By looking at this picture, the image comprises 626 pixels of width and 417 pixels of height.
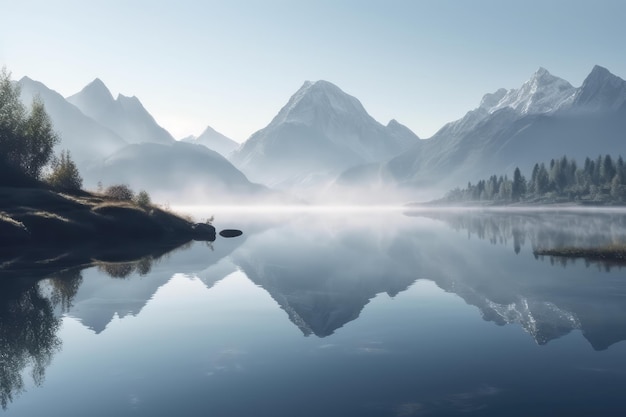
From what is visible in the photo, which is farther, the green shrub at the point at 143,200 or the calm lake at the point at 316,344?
the green shrub at the point at 143,200

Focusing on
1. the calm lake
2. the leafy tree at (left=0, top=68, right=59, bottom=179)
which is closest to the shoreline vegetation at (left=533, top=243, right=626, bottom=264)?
the calm lake

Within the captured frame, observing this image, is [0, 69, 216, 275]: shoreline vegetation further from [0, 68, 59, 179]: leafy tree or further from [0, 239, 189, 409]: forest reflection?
[0, 239, 189, 409]: forest reflection

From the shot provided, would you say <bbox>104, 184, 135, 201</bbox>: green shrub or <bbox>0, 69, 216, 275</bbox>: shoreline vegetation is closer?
<bbox>0, 69, 216, 275</bbox>: shoreline vegetation

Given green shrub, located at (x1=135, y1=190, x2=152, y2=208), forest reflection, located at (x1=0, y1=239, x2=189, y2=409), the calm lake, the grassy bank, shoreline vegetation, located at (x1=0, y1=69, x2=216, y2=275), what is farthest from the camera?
green shrub, located at (x1=135, y1=190, x2=152, y2=208)

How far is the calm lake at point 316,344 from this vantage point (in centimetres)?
1955

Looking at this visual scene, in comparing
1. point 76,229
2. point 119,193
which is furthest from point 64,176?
point 76,229

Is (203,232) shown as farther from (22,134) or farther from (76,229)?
(22,134)

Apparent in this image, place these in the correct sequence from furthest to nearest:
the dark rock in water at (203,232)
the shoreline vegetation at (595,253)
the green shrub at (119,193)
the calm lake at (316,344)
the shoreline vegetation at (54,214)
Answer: the green shrub at (119,193)
the dark rock in water at (203,232)
the shoreline vegetation at (54,214)
the shoreline vegetation at (595,253)
the calm lake at (316,344)

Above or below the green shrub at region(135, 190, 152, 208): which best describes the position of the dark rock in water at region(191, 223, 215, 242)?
below

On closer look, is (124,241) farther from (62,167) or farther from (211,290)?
(211,290)

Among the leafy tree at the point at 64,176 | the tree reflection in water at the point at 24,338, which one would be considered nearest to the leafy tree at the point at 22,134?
the leafy tree at the point at 64,176

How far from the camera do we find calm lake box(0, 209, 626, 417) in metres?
19.5

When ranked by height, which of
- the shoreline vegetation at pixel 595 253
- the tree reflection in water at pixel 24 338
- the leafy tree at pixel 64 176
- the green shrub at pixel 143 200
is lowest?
the shoreline vegetation at pixel 595 253

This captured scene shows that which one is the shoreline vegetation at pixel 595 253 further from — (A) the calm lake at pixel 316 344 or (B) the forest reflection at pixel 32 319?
(B) the forest reflection at pixel 32 319
